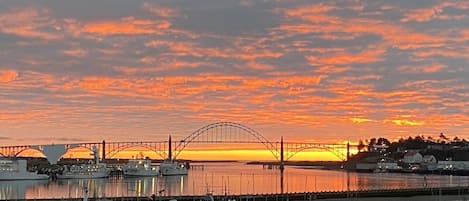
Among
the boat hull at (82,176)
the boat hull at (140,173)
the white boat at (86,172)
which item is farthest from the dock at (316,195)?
the boat hull at (140,173)

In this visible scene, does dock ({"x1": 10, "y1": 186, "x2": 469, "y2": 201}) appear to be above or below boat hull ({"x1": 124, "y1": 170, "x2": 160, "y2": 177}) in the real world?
above

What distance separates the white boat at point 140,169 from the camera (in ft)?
533

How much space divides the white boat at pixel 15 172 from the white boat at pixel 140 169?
82.6ft

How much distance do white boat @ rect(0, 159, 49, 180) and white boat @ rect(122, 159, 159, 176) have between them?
25181 millimetres

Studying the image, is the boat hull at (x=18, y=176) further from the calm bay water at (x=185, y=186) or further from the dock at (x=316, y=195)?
the dock at (x=316, y=195)

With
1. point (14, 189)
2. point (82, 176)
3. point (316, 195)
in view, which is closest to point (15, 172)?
point (82, 176)

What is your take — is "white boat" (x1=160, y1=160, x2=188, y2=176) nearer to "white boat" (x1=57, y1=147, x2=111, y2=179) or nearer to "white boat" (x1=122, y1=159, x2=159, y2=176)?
"white boat" (x1=122, y1=159, x2=159, y2=176)

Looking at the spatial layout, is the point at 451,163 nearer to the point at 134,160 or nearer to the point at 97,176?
the point at 134,160

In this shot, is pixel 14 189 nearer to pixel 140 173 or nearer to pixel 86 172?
pixel 86 172

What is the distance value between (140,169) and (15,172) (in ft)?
120

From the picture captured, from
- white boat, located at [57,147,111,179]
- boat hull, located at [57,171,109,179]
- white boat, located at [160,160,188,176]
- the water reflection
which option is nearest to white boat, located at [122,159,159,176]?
white boat, located at [160,160,188,176]

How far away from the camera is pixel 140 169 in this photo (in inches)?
6457

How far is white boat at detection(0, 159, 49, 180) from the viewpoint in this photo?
13074 cm

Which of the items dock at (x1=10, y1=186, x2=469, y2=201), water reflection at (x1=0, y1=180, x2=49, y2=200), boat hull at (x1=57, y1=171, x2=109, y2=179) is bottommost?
water reflection at (x1=0, y1=180, x2=49, y2=200)
